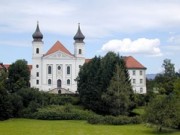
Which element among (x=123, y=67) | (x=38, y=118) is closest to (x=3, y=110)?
(x=38, y=118)

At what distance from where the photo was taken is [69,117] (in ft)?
227

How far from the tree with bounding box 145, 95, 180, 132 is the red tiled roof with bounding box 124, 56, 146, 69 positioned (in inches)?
2432

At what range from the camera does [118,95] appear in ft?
219

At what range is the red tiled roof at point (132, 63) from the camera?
114100 millimetres

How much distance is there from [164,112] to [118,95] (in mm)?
16827

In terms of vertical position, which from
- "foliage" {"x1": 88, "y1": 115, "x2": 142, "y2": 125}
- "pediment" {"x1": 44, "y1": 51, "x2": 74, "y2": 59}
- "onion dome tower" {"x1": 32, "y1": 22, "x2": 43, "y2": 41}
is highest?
"onion dome tower" {"x1": 32, "y1": 22, "x2": 43, "y2": 41}

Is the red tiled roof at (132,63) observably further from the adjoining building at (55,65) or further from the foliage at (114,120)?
the foliage at (114,120)

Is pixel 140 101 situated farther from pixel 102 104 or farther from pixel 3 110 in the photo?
pixel 3 110

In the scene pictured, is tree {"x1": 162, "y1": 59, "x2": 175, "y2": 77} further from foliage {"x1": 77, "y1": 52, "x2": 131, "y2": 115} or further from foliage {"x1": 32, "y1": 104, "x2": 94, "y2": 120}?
foliage {"x1": 32, "y1": 104, "x2": 94, "y2": 120}

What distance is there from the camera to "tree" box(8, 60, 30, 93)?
9207 cm

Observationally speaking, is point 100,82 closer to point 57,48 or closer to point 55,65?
point 55,65

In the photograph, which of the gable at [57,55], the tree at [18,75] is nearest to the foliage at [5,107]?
the tree at [18,75]

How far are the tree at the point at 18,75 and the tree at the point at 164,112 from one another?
45.4 m

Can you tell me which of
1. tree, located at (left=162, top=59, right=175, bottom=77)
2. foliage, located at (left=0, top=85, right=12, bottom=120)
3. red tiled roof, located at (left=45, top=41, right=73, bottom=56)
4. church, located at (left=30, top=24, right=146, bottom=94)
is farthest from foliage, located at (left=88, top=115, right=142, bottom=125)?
red tiled roof, located at (left=45, top=41, right=73, bottom=56)
